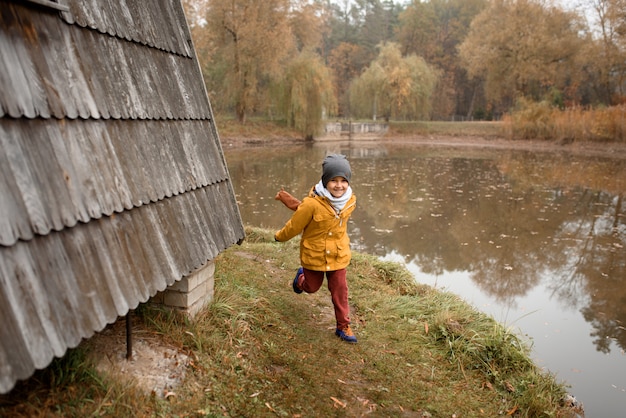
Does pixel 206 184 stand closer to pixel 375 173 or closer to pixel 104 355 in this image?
pixel 104 355

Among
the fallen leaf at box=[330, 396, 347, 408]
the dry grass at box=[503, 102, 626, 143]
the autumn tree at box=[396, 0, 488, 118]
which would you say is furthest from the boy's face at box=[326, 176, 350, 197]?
the autumn tree at box=[396, 0, 488, 118]

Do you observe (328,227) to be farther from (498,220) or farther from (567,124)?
(567,124)

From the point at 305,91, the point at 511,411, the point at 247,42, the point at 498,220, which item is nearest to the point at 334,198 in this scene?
the point at 511,411

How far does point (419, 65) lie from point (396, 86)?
10.2ft

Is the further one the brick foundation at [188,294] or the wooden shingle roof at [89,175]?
the brick foundation at [188,294]

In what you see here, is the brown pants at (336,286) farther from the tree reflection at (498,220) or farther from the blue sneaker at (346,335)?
the tree reflection at (498,220)

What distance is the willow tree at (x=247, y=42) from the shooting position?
1126 inches

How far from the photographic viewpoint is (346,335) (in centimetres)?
400

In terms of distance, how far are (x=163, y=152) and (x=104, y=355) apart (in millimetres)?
1231

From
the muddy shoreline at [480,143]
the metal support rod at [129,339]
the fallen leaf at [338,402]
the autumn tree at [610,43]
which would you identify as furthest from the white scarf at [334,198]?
the autumn tree at [610,43]

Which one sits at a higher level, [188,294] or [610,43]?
[610,43]

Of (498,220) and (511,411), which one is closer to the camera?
(511,411)

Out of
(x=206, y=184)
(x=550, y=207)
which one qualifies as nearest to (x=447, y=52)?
(x=550, y=207)

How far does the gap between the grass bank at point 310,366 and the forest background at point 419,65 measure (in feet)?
79.2
